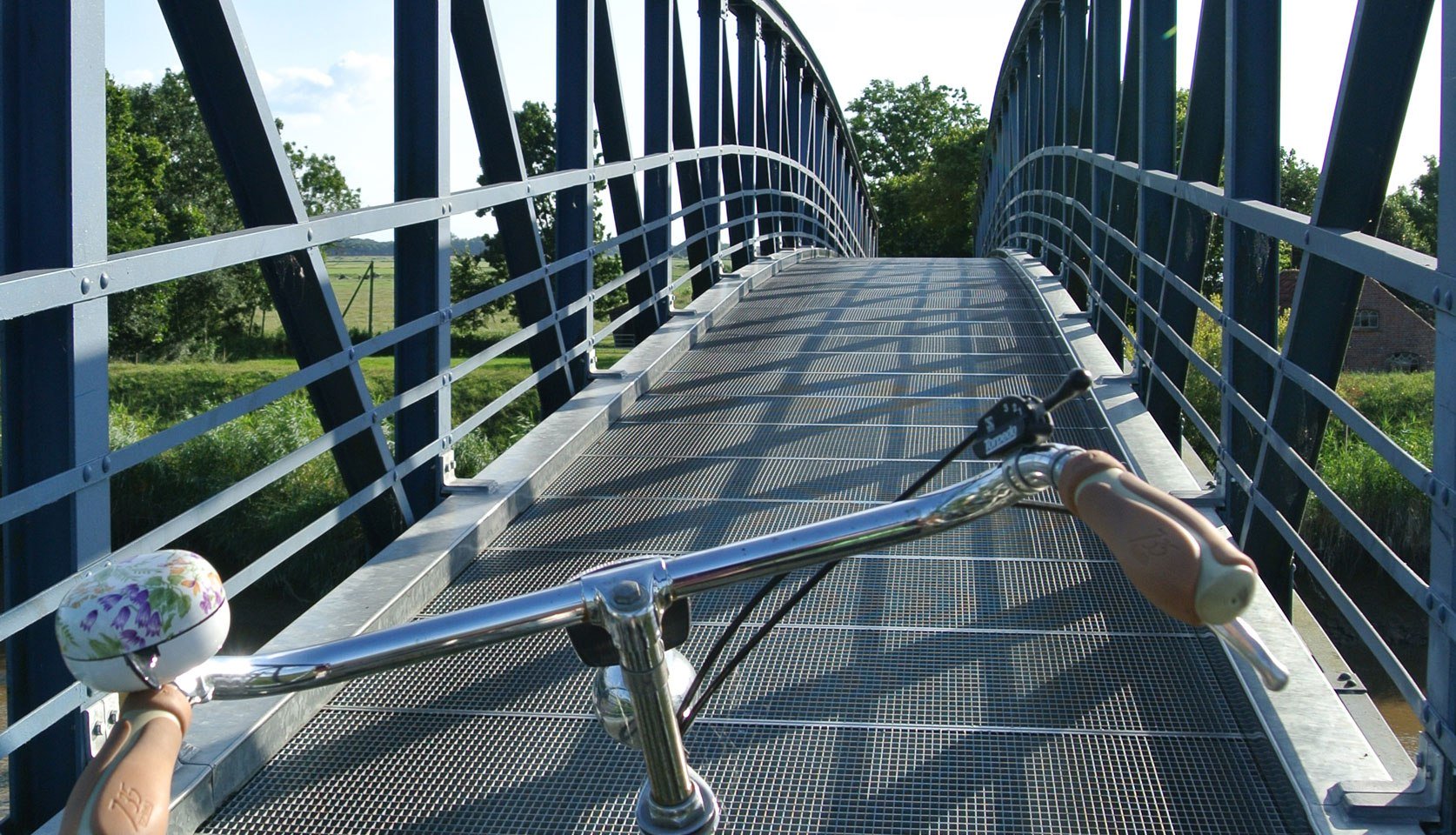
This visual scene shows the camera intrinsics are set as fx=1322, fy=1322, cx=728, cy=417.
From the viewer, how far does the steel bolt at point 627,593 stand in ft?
3.87

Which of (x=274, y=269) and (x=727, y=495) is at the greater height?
(x=274, y=269)

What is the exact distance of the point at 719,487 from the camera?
4816 millimetres

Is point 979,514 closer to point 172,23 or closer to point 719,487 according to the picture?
point 172,23

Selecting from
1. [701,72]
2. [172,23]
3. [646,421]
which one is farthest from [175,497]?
[172,23]

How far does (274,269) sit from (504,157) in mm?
1931

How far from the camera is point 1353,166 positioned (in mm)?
3369

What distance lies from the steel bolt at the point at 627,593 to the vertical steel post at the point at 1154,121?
5314mm

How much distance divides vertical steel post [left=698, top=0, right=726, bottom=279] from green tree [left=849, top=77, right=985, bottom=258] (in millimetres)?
36618

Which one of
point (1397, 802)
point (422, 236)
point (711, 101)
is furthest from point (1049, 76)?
point (1397, 802)

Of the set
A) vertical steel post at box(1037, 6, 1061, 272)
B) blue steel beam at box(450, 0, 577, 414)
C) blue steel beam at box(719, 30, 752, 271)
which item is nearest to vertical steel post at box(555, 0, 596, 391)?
blue steel beam at box(450, 0, 577, 414)

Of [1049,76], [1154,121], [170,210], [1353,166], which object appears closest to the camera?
[1353,166]

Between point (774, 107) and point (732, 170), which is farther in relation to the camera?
point (774, 107)

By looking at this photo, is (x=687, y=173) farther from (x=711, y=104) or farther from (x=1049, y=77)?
(x=1049, y=77)

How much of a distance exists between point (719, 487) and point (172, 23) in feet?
7.73
